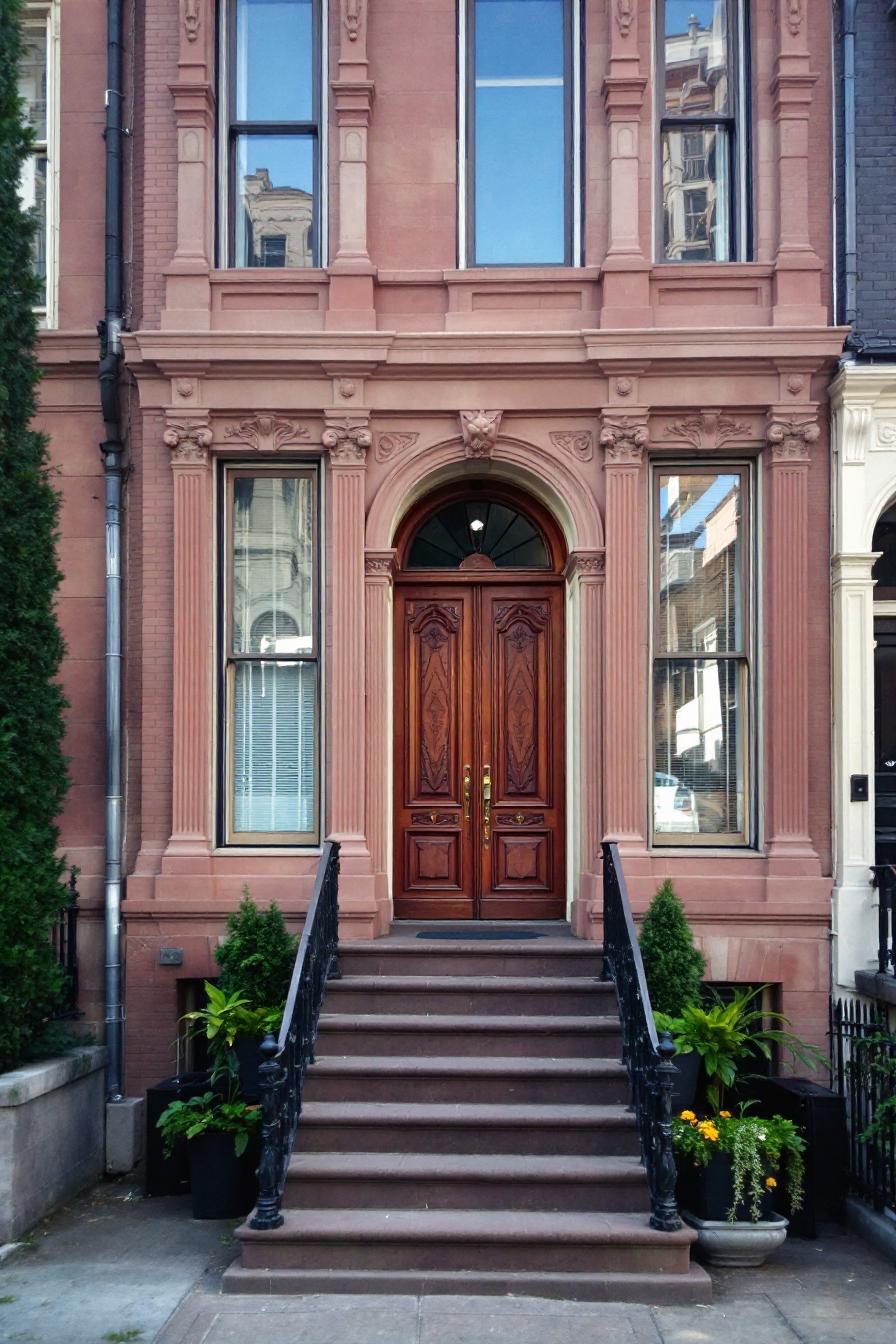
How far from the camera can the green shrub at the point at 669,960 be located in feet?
26.5

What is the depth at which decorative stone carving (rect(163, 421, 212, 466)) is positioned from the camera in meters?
9.30

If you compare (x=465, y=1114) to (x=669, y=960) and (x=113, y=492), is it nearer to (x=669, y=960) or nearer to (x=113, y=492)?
(x=669, y=960)

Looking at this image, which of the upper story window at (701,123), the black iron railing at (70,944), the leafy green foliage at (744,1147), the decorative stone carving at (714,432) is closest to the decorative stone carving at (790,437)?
the decorative stone carving at (714,432)

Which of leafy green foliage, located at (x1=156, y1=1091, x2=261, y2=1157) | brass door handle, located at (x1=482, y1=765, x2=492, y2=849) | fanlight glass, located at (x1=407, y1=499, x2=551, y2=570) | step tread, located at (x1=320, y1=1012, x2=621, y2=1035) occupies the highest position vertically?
fanlight glass, located at (x1=407, y1=499, x2=551, y2=570)

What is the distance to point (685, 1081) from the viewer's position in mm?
7770

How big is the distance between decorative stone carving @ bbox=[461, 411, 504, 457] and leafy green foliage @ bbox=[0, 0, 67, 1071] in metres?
3.00

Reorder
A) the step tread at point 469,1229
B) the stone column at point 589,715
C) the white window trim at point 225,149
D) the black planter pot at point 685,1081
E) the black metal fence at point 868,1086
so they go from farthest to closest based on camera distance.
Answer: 1. the white window trim at point 225,149
2. the stone column at point 589,715
3. the black planter pot at point 685,1081
4. the black metal fence at point 868,1086
5. the step tread at point 469,1229

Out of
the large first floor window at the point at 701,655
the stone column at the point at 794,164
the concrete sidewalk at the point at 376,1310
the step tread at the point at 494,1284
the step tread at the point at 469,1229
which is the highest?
the stone column at the point at 794,164

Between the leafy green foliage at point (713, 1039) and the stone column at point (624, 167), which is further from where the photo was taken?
the stone column at point (624, 167)

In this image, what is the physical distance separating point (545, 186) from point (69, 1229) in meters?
8.10

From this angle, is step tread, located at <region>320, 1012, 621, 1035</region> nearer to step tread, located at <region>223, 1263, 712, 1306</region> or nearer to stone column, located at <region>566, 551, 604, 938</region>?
stone column, located at <region>566, 551, 604, 938</region>

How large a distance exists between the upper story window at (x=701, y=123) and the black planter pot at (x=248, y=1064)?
646 centimetres

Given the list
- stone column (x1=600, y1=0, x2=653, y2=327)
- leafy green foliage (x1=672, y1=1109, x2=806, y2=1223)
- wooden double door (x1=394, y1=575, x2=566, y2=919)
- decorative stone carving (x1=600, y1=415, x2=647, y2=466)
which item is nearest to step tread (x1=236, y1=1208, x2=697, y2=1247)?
leafy green foliage (x1=672, y1=1109, x2=806, y2=1223)

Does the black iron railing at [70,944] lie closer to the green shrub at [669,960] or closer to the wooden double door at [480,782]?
the wooden double door at [480,782]
